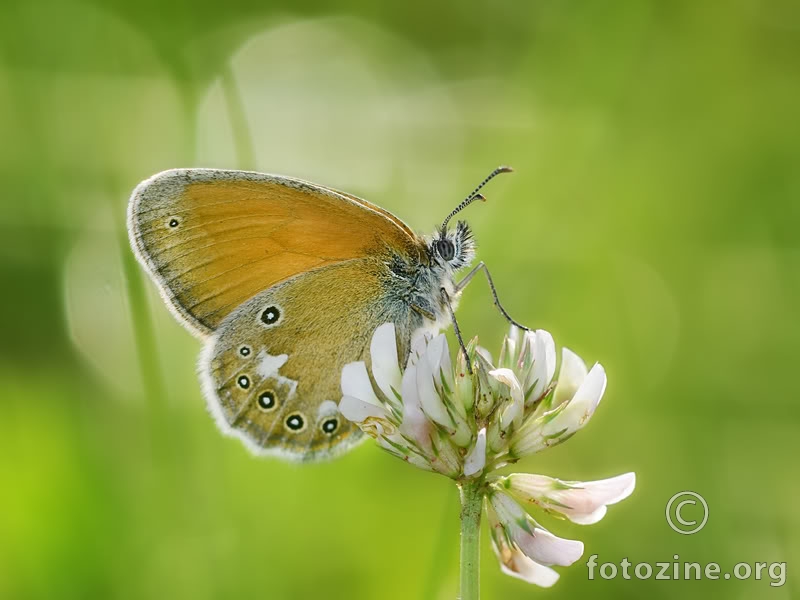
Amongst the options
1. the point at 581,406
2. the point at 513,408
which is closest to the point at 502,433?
the point at 513,408

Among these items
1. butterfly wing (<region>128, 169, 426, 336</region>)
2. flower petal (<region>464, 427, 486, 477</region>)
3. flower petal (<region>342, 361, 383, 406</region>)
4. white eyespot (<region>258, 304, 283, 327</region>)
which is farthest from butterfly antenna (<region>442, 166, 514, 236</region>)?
flower petal (<region>464, 427, 486, 477</region>)

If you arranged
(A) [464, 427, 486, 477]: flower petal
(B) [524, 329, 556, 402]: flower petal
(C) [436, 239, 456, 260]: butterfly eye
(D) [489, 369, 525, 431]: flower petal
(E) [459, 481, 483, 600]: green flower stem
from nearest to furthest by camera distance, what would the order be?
(E) [459, 481, 483, 600]: green flower stem
(A) [464, 427, 486, 477]: flower petal
(D) [489, 369, 525, 431]: flower petal
(B) [524, 329, 556, 402]: flower petal
(C) [436, 239, 456, 260]: butterfly eye

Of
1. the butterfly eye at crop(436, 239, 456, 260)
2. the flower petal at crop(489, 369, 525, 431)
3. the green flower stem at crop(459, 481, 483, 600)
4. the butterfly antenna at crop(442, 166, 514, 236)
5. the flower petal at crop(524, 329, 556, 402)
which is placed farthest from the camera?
the butterfly eye at crop(436, 239, 456, 260)

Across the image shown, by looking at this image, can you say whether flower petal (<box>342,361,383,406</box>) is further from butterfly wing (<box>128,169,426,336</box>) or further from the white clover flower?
butterfly wing (<box>128,169,426,336</box>)

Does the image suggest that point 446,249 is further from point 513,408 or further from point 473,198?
point 513,408

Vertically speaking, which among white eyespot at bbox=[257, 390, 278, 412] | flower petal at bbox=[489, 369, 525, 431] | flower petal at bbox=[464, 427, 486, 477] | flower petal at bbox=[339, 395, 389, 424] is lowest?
flower petal at bbox=[464, 427, 486, 477]

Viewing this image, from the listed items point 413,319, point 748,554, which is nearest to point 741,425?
point 748,554

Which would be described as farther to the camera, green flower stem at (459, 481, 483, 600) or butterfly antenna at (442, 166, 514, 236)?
butterfly antenna at (442, 166, 514, 236)

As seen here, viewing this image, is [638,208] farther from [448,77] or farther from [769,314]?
[448,77]
